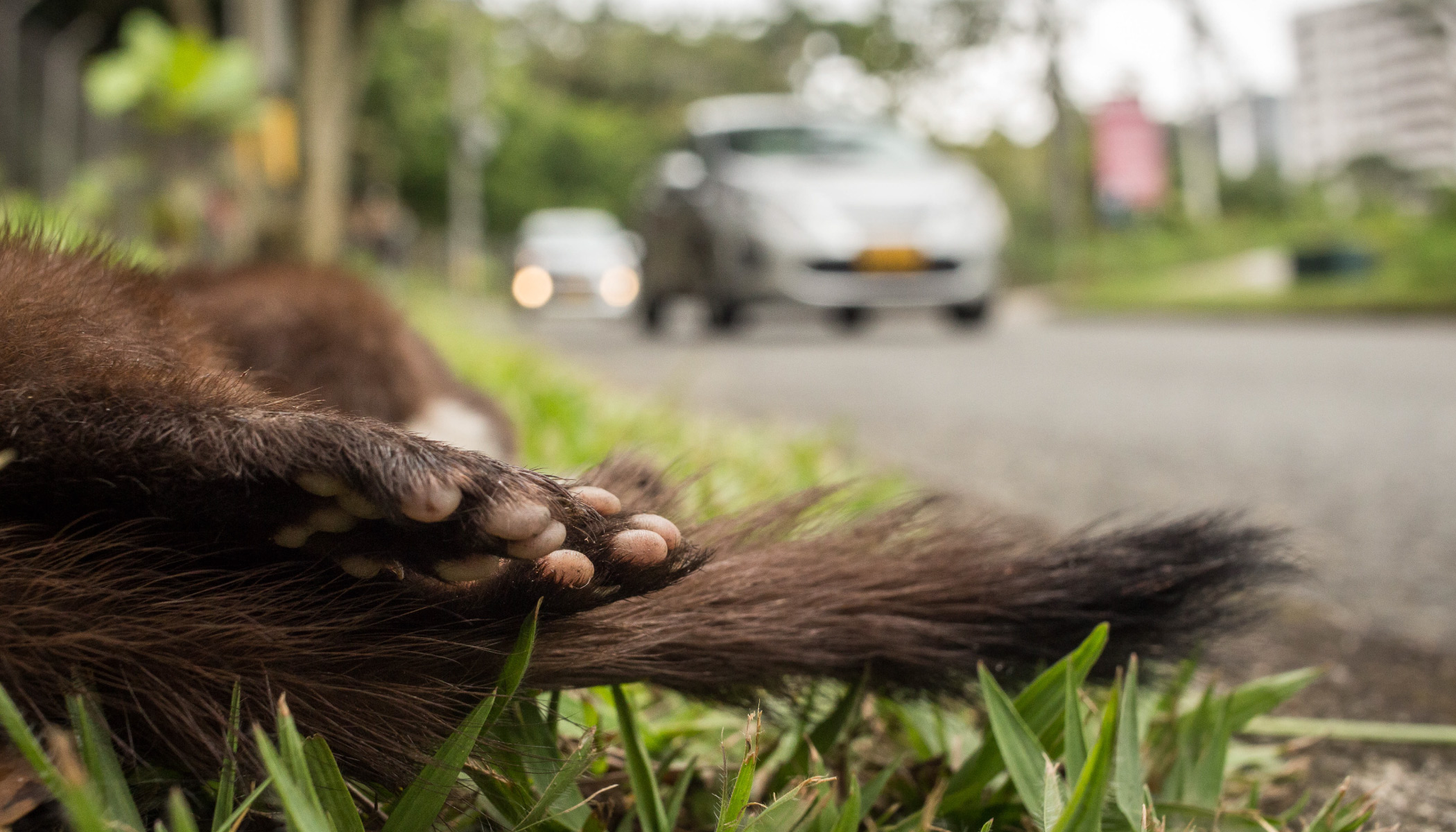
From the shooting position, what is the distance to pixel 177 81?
475 centimetres

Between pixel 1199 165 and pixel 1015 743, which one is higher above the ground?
pixel 1199 165

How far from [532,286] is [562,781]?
55.0 ft

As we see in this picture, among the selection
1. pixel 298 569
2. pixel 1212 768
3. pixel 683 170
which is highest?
pixel 683 170

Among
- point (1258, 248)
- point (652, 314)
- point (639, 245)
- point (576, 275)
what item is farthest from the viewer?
point (1258, 248)

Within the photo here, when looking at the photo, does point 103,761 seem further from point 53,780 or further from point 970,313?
point 970,313

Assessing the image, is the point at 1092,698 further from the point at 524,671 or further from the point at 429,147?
the point at 429,147

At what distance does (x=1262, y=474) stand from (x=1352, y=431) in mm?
954

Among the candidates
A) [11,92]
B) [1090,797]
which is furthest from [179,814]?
[11,92]

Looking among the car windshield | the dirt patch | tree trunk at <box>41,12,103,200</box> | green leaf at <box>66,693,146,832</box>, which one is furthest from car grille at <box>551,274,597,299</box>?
green leaf at <box>66,693,146,832</box>

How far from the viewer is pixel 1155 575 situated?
1015 millimetres

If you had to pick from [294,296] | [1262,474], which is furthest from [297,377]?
[1262,474]

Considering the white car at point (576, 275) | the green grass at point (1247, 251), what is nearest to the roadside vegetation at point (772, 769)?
the green grass at point (1247, 251)

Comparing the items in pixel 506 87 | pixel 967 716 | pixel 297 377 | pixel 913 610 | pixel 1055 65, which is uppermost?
pixel 506 87

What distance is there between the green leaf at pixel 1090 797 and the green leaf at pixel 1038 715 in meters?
0.18
